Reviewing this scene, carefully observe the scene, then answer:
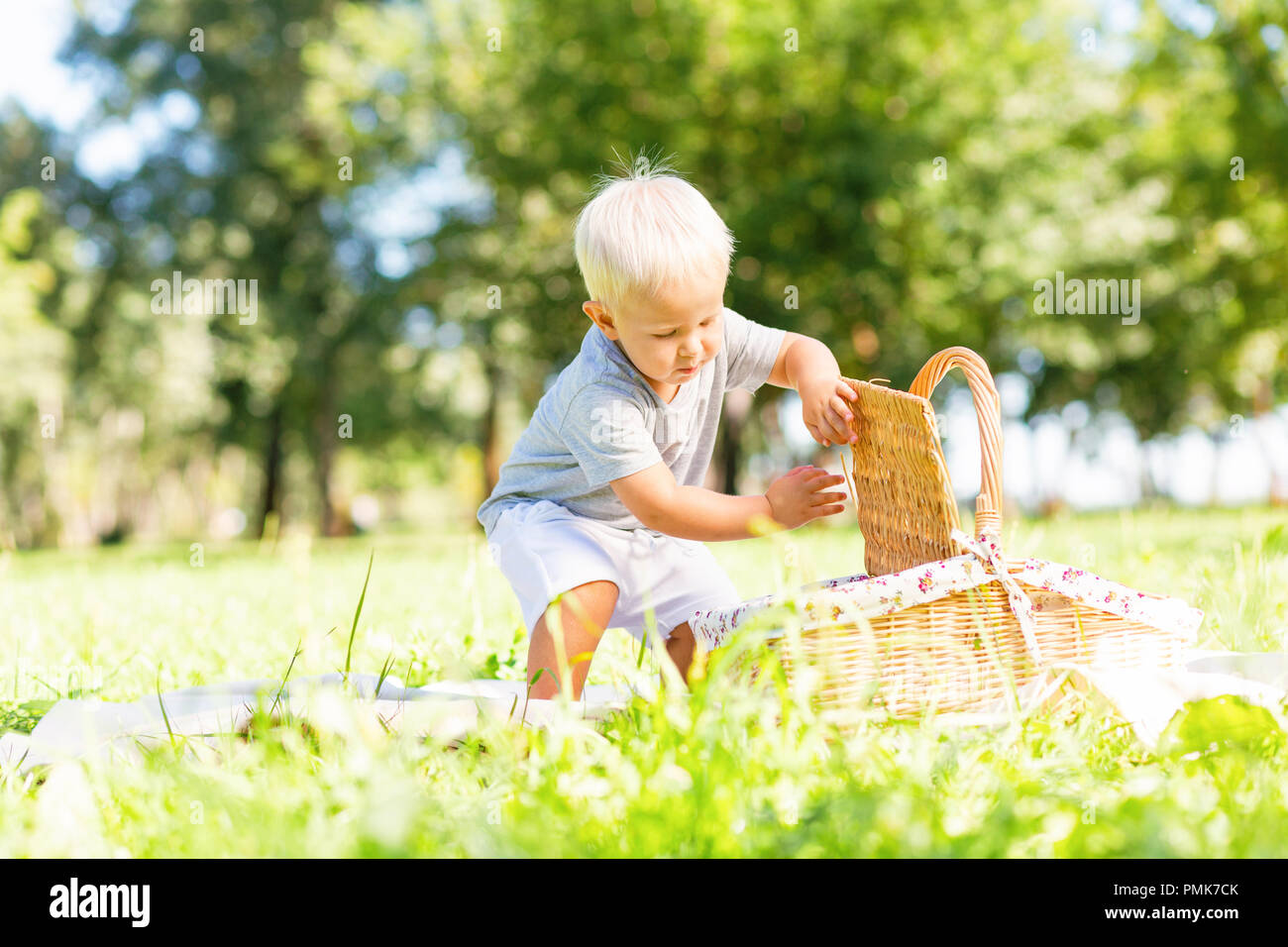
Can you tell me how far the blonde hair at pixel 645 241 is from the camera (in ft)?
7.87

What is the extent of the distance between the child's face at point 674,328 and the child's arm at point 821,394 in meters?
0.31

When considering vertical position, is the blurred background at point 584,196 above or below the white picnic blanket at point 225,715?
above

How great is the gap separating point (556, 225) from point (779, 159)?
3.88m

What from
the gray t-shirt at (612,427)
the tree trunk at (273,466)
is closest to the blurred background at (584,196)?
the tree trunk at (273,466)

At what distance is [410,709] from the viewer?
212 centimetres

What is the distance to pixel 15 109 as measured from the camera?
71.4ft

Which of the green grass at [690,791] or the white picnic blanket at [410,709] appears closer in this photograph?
the green grass at [690,791]

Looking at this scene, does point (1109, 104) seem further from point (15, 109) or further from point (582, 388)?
point (15, 109)

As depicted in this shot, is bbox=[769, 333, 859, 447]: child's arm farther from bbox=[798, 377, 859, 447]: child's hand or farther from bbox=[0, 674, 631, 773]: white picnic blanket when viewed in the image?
bbox=[0, 674, 631, 773]: white picnic blanket

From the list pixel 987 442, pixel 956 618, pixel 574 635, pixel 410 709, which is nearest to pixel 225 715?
pixel 410 709

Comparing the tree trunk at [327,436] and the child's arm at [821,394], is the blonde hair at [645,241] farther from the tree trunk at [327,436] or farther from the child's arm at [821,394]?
the tree trunk at [327,436]

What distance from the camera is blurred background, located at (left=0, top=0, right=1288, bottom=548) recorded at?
14844 millimetres

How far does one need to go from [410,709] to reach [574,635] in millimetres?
516
